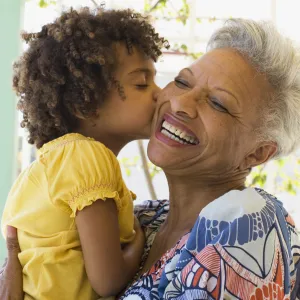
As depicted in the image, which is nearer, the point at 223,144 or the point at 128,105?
the point at 223,144

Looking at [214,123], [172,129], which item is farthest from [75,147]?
[214,123]

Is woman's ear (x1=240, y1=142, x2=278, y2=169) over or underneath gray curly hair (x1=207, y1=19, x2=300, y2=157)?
underneath

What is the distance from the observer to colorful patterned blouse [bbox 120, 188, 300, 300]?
1175 millimetres

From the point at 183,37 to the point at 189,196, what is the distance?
267cm

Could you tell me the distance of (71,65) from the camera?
169cm

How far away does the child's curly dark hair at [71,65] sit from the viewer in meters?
1.70

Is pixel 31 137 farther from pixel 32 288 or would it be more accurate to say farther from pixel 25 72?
pixel 32 288

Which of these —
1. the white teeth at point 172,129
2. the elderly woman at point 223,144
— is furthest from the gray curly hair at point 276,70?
the white teeth at point 172,129

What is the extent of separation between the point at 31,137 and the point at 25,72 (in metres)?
0.22

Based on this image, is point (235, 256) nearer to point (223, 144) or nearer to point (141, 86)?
point (223, 144)

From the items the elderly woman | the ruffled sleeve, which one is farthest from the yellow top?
the elderly woman

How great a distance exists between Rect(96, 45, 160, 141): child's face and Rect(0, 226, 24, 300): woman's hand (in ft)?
1.45

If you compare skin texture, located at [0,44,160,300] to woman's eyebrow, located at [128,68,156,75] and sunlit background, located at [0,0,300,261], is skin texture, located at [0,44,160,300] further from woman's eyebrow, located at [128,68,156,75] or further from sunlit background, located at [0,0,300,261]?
sunlit background, located at [0,0,300,261]

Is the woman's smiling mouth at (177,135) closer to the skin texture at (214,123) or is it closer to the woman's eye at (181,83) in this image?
the skin texture at (214,123)
